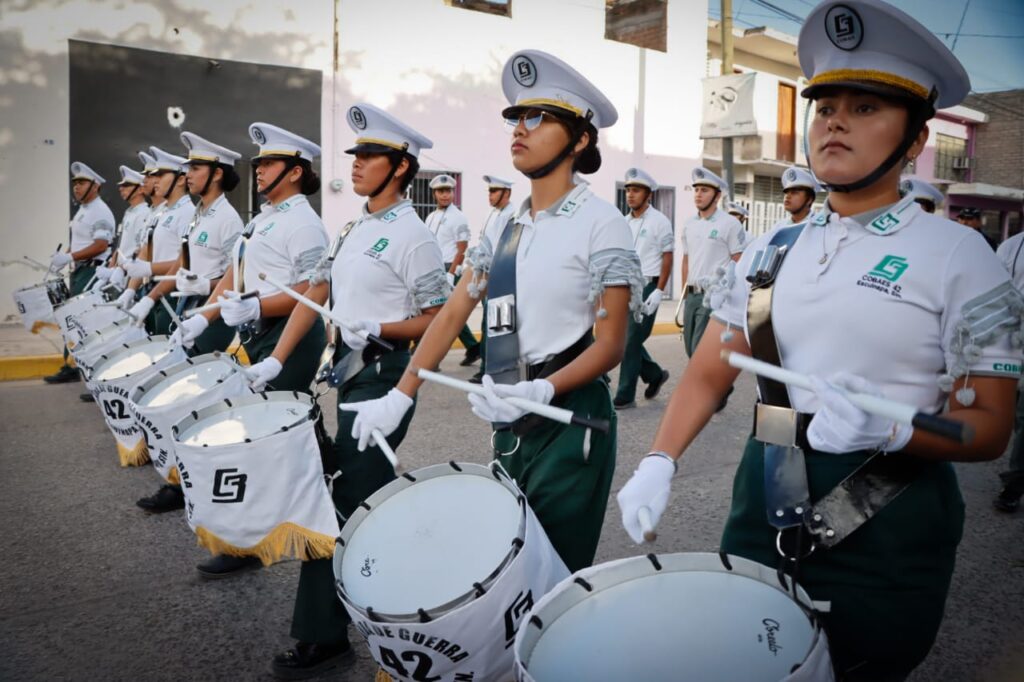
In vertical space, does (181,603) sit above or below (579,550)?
below

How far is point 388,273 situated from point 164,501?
98.4 inches

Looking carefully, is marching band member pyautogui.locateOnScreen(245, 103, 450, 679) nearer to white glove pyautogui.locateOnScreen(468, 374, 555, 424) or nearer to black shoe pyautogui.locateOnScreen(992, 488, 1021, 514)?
white glove pyautogui.locateOnScreen(468, 374, 555, 424)

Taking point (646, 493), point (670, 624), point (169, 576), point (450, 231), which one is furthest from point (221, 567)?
point (450, 231)

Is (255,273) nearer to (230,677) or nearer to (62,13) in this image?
(230,677)

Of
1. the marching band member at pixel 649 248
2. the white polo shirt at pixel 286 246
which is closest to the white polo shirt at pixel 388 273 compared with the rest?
the white polo shirt at pixel 286 246

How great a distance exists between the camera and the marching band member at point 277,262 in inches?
164

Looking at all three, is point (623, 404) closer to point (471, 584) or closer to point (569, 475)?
point (569, 475)

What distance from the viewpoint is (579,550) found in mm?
2580

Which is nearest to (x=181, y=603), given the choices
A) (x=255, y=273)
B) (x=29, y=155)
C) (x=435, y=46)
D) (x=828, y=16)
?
(x=255, y=273)

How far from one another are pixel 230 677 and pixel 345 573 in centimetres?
131

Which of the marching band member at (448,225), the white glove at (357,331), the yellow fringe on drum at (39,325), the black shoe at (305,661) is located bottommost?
the black shoe at (305,661)

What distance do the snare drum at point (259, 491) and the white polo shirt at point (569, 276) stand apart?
90 centimetres

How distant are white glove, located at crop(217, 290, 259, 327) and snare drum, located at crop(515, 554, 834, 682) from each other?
2.93m

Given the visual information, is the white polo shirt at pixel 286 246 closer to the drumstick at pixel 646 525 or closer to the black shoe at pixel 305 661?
the black shoe at pixel 305 661
